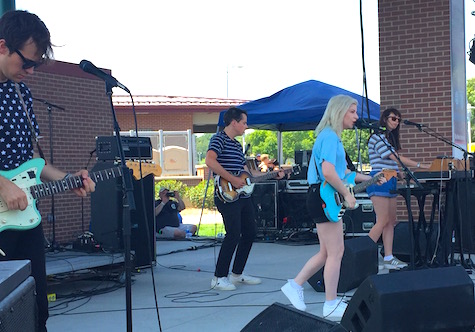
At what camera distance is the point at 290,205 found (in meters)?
12.2

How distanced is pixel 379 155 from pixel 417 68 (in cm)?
271

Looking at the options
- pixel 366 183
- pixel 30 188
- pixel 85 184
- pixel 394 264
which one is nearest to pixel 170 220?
pixel 394 264

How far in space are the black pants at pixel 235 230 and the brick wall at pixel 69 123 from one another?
467 centimetres

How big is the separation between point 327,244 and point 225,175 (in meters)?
1.70

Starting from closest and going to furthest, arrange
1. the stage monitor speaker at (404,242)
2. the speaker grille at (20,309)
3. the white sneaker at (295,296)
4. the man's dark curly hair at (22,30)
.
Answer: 1. the speaker grille at (20,309)
2. the man's dark curly hair at (22,30)
3. the white sneaker at (295,296)
4. the stage monitor speaker at (404,242)

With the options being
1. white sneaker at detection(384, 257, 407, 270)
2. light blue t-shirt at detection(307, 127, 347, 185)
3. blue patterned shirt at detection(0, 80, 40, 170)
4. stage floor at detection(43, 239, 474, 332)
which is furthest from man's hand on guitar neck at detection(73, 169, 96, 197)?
white sneaker at detection(384, 257, 407, 270)

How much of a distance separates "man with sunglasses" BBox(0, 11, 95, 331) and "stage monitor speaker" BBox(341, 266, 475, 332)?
6.43ft

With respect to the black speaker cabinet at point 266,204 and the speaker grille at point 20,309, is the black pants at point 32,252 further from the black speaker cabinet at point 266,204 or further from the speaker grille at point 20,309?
the black speaker cabinet at point 266,204

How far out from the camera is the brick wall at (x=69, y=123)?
36.4 feet

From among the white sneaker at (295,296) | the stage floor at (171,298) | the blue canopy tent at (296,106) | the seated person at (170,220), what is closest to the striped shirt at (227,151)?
the stage floor at (171,298)

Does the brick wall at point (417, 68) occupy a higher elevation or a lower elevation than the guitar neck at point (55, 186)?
higher

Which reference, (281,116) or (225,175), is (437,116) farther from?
(225,175)

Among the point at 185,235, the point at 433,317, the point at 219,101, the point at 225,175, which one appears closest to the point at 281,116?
the point at 185,235

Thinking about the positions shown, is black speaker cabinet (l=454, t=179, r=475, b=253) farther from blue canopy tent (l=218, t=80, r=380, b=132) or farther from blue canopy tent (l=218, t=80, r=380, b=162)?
blue canopy tent (l=218, t=80, r=380, b=132)
